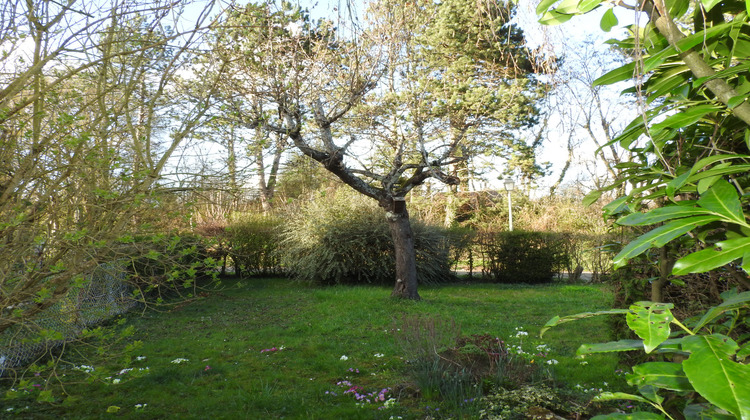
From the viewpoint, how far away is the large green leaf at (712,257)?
2.54 feet

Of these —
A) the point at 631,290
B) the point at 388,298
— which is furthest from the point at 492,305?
the point at 631,290

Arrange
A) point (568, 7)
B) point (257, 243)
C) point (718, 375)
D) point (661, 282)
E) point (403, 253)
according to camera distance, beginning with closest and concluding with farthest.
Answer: point (718, 375), point (568, 7), point (661, 282), point (403, 253), point (257, 243)

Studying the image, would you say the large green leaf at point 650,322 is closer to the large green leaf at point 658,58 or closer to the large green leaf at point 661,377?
the large green leaf at point 661,377

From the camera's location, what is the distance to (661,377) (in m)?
0.90

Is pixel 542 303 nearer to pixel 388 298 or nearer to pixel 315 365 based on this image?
pixel 388 298

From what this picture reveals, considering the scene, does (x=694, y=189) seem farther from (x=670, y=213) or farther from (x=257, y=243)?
(x=257, y=243)

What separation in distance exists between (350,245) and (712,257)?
38.3 feet

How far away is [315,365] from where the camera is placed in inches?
210

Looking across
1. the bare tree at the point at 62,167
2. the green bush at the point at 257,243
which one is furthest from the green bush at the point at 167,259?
the green bush at the point at 257,243

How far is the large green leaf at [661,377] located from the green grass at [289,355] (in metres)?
2.81

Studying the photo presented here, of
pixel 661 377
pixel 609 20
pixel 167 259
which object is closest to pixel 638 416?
pixel 661 377

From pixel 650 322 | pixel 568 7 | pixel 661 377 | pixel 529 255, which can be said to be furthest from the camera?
pixel 529 255

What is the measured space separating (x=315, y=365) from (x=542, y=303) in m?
5.66

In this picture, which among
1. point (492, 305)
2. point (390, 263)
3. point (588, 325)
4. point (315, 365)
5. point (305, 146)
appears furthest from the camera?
point (390, 263)
